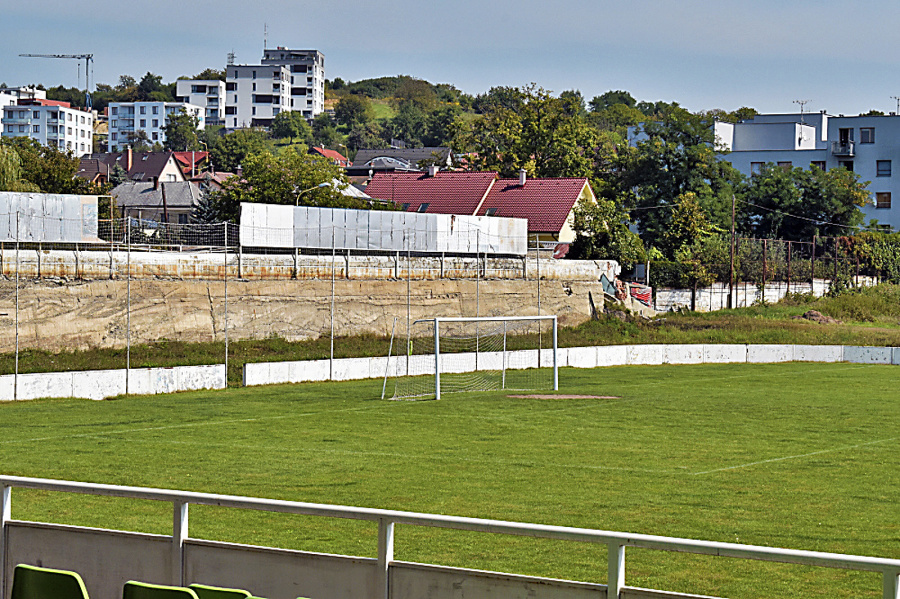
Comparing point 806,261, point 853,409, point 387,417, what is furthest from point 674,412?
point 806,261

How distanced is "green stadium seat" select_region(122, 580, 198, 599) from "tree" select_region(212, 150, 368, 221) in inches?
2297

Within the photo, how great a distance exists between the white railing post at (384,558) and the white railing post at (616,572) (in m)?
1.48

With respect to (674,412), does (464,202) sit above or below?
above

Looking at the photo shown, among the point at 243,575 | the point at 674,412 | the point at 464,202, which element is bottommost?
the point at 674,412

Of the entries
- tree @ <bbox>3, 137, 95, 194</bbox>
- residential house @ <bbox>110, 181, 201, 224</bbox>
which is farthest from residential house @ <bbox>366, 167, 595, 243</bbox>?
residential house @ <bbox>110, 181, 201, 224</bbox>

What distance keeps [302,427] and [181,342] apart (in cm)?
1519

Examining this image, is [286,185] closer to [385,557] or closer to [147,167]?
[385,557]

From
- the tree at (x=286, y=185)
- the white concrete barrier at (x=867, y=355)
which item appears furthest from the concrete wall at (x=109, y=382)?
the white concrete barrier at (x=867, y=355)

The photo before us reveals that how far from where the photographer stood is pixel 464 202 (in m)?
78.2

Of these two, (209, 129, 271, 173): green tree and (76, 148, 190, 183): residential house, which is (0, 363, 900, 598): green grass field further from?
(209, 129, 271, 173): green tree

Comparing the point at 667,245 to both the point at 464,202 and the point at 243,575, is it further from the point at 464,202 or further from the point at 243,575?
the point at 243,575

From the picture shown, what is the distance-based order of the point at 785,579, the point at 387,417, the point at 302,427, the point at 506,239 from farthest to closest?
the point at 506,239, the point at 387,417, the point at 302,427, the point at 785,579

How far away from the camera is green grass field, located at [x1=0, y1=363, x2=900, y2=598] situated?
43.7 feet

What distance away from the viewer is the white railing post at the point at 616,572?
259 inches
